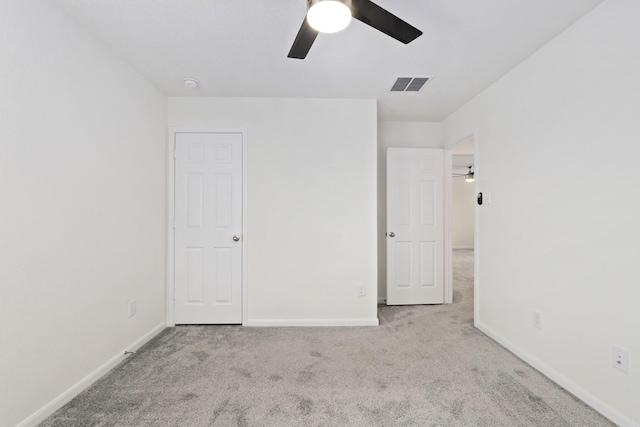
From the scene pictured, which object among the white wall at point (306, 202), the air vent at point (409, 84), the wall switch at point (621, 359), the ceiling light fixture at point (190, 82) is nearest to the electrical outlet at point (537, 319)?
the wall switch at point (621, 359)

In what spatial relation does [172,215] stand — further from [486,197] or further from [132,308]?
[486,197]

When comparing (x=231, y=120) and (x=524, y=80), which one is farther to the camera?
(x=231, y=120)

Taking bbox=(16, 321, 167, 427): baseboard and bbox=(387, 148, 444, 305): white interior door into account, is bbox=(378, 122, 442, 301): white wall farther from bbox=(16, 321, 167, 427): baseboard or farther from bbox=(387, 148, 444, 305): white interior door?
bbox=(16, 321, 167, 427): baseboard

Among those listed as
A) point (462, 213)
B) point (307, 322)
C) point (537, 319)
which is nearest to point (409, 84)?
point (537, 319)

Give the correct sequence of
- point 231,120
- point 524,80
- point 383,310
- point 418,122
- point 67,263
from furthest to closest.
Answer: point 418,122
point 383,310
point 231,120
point 524,80
point 67,263

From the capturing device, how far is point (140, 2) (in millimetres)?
1589

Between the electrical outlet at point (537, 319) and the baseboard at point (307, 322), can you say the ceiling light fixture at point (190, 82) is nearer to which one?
the baseboard at point (307, 322)

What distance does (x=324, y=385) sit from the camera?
1874 mm

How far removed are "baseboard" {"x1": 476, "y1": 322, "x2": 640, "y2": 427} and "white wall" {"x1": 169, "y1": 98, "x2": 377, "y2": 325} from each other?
121 centimetres

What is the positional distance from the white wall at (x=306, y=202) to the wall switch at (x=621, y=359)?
1765 mm

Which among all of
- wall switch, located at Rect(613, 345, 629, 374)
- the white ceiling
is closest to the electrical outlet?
wall switch, located at Rect(613, 345, 629, 374)

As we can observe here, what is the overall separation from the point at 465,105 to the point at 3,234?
3.87 metres

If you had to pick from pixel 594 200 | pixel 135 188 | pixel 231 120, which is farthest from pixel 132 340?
pixel 594 200

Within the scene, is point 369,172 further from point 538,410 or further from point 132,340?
point 132,340
